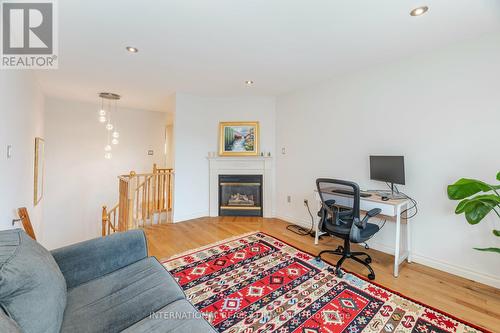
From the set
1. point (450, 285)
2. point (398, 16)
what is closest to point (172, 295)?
point (450, 285)

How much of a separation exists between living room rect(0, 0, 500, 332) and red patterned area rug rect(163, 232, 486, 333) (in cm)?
2

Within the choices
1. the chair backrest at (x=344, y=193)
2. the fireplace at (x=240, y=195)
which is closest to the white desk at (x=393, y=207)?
the chair backrest at (x=344, y=193)

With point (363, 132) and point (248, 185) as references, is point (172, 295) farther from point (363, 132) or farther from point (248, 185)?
point (248, 185)

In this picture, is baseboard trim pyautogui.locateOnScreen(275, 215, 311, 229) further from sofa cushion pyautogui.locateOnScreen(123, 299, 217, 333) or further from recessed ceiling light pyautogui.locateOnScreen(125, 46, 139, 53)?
recessed ceiling light pyautogui.locateOnScreen(125, 46, 139, 53)

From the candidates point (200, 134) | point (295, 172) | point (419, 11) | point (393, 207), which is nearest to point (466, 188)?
point (393, 207)

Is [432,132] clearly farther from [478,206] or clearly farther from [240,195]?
[240,195]

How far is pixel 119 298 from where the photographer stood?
4.09ft

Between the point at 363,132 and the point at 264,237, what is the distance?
2.04 m

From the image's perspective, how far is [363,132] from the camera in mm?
Result: 2967

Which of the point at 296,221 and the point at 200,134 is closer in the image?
the point at 296,221

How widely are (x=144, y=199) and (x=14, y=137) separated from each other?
204cm

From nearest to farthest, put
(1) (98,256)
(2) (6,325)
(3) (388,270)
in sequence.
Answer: (2) (6,325), (1) (98,256), (3) (388,270)

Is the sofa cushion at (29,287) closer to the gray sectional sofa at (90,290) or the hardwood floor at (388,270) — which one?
the gray sectional sofa at (90,290)

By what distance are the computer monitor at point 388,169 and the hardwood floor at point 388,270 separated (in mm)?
938
